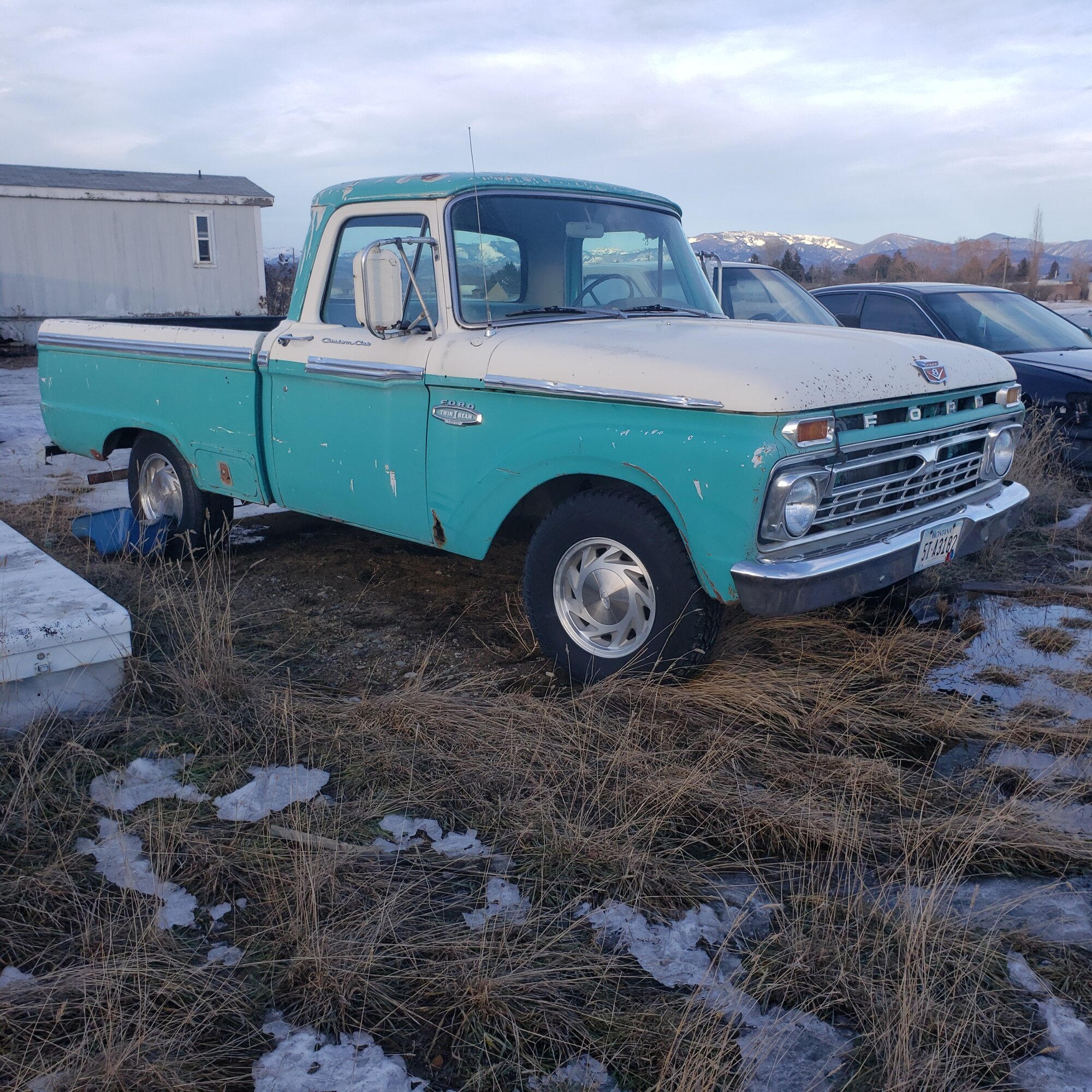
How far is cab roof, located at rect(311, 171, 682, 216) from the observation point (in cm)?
407

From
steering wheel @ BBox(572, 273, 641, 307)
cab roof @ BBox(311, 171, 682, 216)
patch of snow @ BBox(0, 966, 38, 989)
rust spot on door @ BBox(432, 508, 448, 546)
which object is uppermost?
cab roof @ BBox(311, 171, 682, 216)

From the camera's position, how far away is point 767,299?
742 cm

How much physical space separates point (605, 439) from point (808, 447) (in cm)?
73

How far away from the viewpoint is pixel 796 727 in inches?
135

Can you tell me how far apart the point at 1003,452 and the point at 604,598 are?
79.5 inches

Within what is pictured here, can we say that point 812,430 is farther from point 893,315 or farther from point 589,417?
point 893,315

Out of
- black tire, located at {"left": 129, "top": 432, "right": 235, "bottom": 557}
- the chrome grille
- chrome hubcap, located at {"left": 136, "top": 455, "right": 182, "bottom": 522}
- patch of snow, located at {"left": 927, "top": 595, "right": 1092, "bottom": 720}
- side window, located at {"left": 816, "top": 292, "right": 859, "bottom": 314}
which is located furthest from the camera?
side window, located at {"left": 816, "top": 292, "right": 859, "bottom": 314}

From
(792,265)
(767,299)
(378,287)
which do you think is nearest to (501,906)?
(378,287)

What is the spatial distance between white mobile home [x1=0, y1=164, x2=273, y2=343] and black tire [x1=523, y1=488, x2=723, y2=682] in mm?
15916

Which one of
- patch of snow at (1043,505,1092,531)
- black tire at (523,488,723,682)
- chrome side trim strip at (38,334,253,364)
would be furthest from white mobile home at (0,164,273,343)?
black tire at (523,488,723,682)

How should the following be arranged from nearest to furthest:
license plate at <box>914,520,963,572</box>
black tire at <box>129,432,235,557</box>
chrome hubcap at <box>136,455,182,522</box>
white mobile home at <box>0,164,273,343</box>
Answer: license plate at <box>914,520,963,572</box> < black tire at <box>129,432,235,557</box> < chrome hubcap at <box>136,455,182,522</box> < white mobile home at <box>0,164,273,343</box>

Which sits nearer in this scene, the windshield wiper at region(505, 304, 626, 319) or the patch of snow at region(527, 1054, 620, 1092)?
the patch of snow at region(527, 1054, 620, 1092)

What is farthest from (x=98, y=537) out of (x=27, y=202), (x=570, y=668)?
(x=27, y=202)

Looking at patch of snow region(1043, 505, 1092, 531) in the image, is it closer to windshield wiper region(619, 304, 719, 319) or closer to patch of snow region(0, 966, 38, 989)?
windshield wiper region(619, 304, 719, 319)
